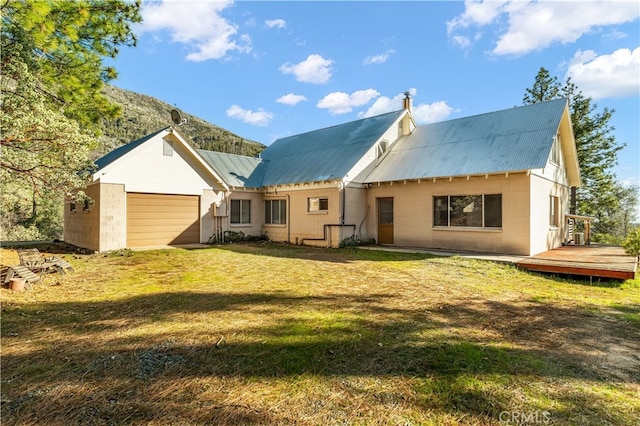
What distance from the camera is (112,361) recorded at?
3.16m

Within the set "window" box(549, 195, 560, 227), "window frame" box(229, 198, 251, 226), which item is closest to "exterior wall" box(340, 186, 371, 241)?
"window frame" box(229, 198, 251, 226)

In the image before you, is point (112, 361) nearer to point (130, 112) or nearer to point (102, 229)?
point (102, 229)

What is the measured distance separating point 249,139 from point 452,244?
A: 62.0 meters

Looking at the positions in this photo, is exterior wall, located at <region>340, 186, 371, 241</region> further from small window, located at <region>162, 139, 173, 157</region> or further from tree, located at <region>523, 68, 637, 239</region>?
tree, located at <region>523, 68, 637, 239</region>

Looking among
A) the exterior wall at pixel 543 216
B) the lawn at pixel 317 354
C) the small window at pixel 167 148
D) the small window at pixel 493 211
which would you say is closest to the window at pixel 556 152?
the exterior wall at pixel 543 216

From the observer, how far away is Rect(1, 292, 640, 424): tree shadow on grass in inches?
97.6

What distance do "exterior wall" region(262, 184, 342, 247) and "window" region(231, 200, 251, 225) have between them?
1040mm

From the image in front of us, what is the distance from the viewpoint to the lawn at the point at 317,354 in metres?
2.41

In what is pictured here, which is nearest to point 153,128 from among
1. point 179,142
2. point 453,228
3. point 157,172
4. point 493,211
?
point 179,142

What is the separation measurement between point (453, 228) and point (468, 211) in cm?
82

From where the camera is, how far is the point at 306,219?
49.8ft

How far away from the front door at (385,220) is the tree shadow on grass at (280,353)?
9.06m

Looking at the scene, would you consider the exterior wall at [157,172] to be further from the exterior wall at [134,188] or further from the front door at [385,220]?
the front door at [385,220]

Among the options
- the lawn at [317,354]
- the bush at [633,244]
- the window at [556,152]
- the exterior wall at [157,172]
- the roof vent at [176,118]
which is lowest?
the lawn at [317,354]
